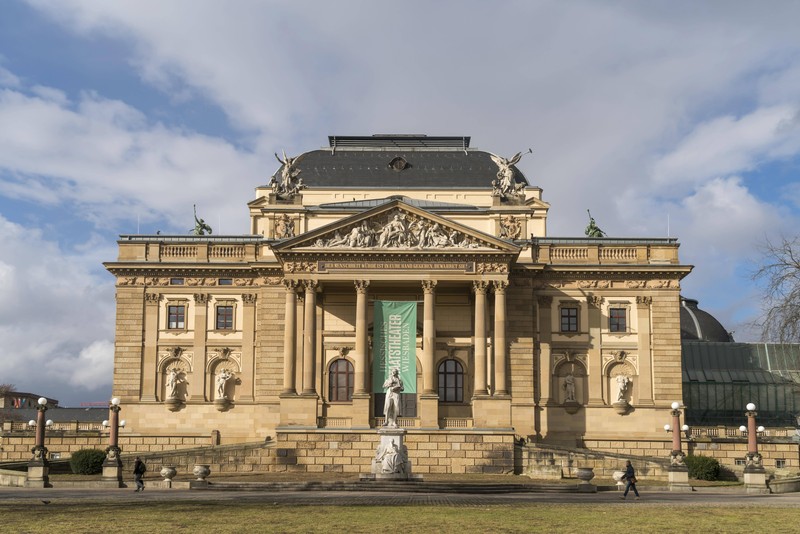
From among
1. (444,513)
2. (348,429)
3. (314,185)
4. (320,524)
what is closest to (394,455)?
(348,429)

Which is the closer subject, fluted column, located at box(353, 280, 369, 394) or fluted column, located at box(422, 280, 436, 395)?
fluted column, located at box(353, 280, 369, 394)

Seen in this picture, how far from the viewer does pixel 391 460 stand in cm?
4906

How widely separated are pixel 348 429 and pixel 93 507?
89.5 feet

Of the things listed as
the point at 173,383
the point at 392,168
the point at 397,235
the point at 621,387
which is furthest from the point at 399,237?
the point at 173,383

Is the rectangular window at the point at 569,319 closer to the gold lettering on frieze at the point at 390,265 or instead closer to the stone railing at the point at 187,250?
the gold lettering on frieze at the point at 390,265

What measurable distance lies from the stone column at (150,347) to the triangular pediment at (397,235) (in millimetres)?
10804

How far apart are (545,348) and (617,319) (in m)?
5.18

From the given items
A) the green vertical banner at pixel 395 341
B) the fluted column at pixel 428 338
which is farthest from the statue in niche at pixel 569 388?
the green vertical banner at pixel 395 341

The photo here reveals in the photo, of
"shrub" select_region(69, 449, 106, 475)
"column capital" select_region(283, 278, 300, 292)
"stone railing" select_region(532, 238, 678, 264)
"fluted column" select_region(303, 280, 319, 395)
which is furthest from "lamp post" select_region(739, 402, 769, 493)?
"shrub" select_region(69, 449, 106, 475)

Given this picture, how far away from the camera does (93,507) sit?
33.3m

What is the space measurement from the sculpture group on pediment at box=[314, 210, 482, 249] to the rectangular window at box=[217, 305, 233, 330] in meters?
8.85

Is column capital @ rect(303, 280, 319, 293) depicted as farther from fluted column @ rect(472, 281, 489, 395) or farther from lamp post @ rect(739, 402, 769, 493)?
lamp post @ rect(739, 402, 769, 493)

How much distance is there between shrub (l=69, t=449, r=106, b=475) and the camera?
55750mm

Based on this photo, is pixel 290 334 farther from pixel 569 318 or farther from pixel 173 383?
pixel 569 318
